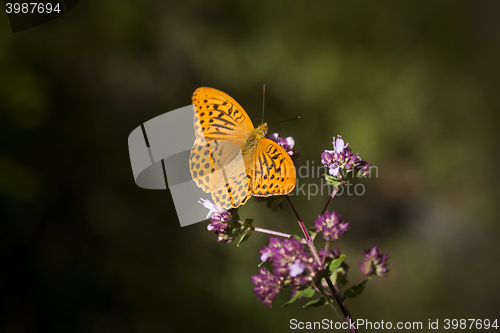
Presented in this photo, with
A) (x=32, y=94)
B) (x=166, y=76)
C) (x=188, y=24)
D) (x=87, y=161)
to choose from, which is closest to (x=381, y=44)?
(x=188, y=24)

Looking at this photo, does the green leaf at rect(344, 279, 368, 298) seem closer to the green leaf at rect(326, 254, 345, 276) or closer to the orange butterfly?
the green leaf at rect(326, 254, 345, 276)

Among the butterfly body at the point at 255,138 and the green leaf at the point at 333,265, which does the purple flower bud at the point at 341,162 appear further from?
the green leaf at the point at 333,265

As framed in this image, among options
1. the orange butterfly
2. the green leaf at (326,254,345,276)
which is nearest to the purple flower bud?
the orange butterfly

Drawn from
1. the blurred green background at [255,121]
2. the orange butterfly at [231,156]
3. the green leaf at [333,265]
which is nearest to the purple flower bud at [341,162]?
the orange butterfly at [231,156]

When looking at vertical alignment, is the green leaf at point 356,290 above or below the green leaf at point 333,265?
below

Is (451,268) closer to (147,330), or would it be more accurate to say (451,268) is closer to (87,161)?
(147,330)

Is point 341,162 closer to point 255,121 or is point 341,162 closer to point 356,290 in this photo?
point 356,290
